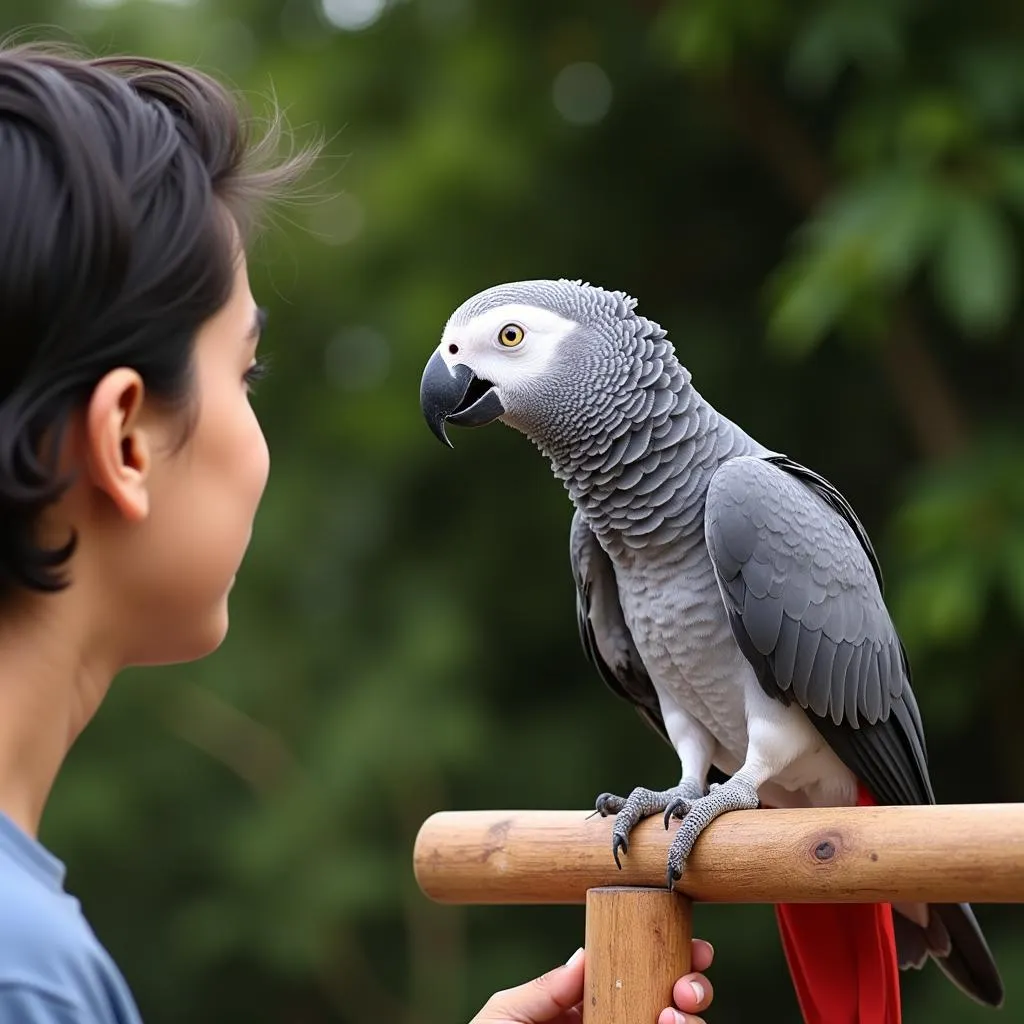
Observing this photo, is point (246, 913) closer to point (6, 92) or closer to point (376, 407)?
point (376, 407)

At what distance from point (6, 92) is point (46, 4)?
2.71 metres

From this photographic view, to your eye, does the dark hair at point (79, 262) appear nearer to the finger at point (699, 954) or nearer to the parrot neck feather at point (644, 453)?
the parrot neck feather at point (644, 453)

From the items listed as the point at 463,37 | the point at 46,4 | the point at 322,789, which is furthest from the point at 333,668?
the point at 46,4

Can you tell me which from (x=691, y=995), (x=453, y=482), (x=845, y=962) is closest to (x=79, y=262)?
(x=691, y=995)

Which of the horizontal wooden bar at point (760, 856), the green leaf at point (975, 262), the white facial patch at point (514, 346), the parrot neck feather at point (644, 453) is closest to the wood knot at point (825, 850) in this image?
the horizontal wooden bar at point (760, 856)

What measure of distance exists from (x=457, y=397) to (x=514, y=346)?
0.06 meters

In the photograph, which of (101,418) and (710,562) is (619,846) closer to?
(710,562)

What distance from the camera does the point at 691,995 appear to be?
2.77 feet

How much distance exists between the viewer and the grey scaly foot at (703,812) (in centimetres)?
87

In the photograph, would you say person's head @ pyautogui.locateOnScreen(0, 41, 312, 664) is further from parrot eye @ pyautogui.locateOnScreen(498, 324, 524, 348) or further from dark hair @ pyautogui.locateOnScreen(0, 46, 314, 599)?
parrot eye @ pyautogui.locateOnScreen(498, 324, 524, 348)

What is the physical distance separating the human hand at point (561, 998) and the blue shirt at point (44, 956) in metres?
0.42

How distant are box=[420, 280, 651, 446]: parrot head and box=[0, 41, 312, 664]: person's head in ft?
1.10

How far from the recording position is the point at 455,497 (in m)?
2.50

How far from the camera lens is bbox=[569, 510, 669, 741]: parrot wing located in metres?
1.07
